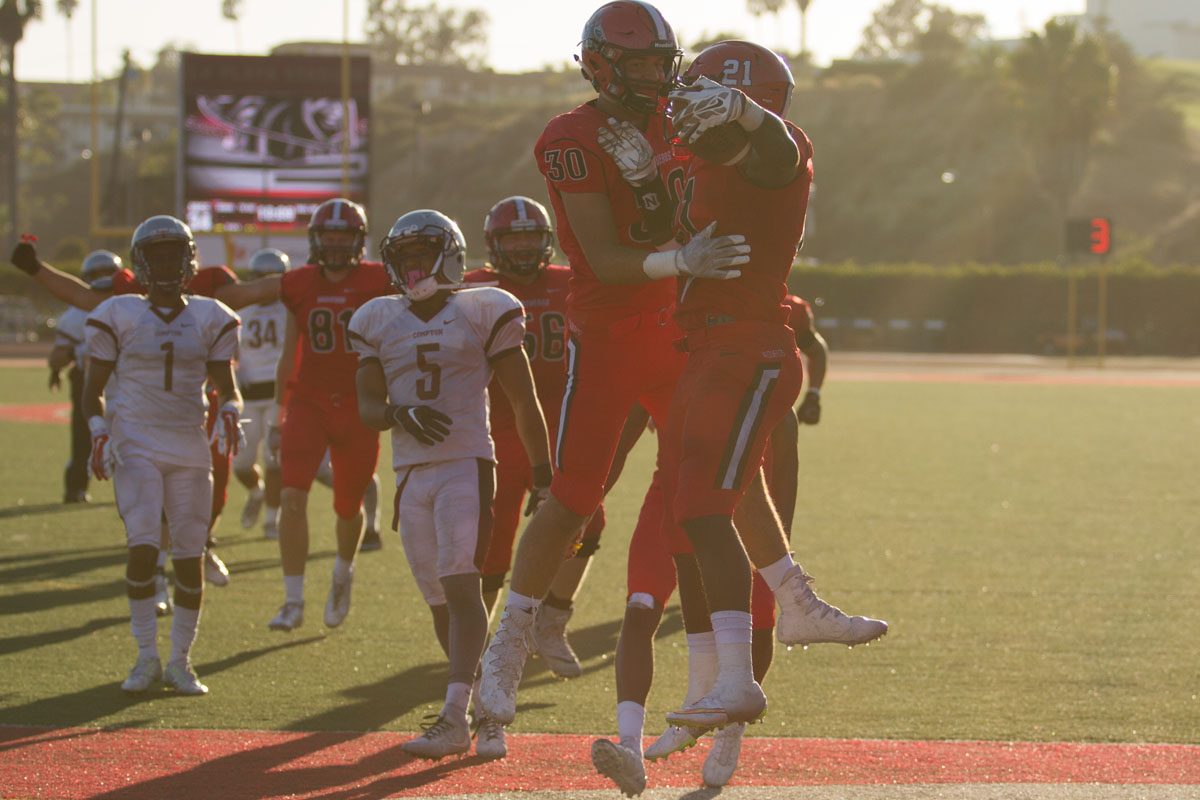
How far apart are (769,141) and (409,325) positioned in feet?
6.64

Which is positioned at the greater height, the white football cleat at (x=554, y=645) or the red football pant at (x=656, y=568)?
the red football pant at (x=656, y=568)

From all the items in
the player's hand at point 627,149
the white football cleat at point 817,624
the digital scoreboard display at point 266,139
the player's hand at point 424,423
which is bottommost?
the white football cleat at point 817,624

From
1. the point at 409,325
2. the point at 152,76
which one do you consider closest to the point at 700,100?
the point at 409,325

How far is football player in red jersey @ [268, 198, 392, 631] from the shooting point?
882cm

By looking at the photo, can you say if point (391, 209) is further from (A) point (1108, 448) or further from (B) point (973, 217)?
(A) point (1108, 448)

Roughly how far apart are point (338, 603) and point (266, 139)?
33.5 m

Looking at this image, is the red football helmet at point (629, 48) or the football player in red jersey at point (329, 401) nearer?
the red football helmet at point (629, 48)

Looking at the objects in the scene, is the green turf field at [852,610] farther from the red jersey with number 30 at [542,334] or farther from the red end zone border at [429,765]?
the red jersey with number 30 at [542,334]

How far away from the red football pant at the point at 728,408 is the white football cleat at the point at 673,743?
650 millimetres

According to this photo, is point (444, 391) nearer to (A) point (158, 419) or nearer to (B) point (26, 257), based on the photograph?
(A) point (158, 419)

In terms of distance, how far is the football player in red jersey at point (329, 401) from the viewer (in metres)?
8.82

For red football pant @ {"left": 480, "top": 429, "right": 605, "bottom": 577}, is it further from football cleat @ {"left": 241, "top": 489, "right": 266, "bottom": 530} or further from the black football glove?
football cleat @ {"left": 241, "top": 489, "right": 266, "bottom": 530}

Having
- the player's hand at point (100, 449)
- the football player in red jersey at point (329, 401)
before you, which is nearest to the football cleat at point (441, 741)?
the player's hand at point (100, 449)

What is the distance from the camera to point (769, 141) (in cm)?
507
